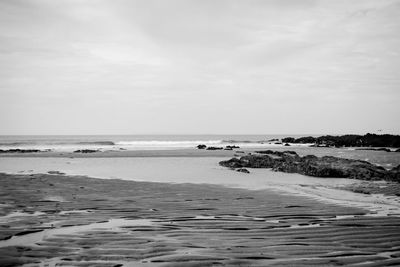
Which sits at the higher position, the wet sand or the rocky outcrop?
the rocky outcrop

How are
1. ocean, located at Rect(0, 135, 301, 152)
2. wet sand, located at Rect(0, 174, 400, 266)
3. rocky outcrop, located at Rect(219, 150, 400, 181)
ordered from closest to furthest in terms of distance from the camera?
wet sand, located at Rect(0, 174, 400, 266), rocky outcrop, located at Rect(219, 150, 400, 181), ocean, located at Rect(0, 135, 301, 152)

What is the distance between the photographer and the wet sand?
4.55 meters

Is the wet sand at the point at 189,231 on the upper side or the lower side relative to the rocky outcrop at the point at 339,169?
lower

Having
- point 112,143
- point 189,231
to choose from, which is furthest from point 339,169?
point 112,143

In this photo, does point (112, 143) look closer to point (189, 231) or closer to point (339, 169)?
point (339, 169)

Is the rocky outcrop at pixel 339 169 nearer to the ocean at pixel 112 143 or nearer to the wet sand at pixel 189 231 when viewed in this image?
the wet sand at pixel 189 231

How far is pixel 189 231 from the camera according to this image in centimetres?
595

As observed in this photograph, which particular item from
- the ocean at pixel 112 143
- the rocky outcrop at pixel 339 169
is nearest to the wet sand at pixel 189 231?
the rocky outcrop at pixel 339 169

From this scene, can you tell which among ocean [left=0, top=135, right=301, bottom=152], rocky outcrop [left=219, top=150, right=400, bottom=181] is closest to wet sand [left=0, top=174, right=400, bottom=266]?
rocky outcrop [left=219, top=150, right=400, bottom=181]

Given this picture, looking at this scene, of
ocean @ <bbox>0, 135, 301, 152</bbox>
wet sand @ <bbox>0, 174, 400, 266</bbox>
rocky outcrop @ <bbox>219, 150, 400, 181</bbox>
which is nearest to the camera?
wet sand @ <bbox>0, 174, 400, 266</bbox>

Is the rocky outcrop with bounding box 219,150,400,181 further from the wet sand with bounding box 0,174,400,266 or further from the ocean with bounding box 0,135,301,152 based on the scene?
the ocean with bounding box 0,135,301,152

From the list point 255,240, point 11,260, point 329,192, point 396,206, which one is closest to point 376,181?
point 329,192

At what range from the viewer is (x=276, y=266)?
4242mm

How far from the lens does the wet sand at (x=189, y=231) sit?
4555 mm
